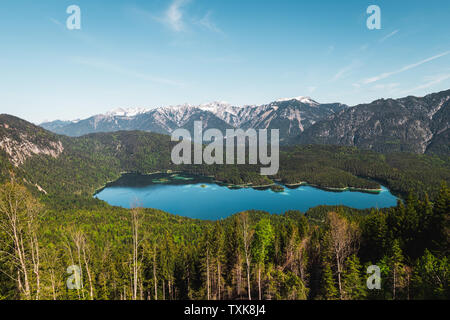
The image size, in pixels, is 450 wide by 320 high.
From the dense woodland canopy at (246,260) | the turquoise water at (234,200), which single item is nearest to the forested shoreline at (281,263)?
the dense woodland canopy at (246,260)

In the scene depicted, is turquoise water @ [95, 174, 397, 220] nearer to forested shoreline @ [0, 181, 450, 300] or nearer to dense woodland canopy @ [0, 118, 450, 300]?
forested shoreline @ [0, 181, 450, 300]

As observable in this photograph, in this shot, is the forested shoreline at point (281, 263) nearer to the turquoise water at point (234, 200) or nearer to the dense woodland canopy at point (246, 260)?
the dense woodland canopy at point (246, 260)

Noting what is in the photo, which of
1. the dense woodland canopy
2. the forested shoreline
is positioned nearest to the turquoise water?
the forested shoreline

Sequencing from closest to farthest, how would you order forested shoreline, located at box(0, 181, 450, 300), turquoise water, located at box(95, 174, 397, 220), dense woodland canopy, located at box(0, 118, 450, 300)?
dense woodland canopy, located at box(0, 118, 450, 300) < forested shoreline, located at box(0, 181, 450, 300) < turquoise water, located at box(95, 174, 397, 220)
